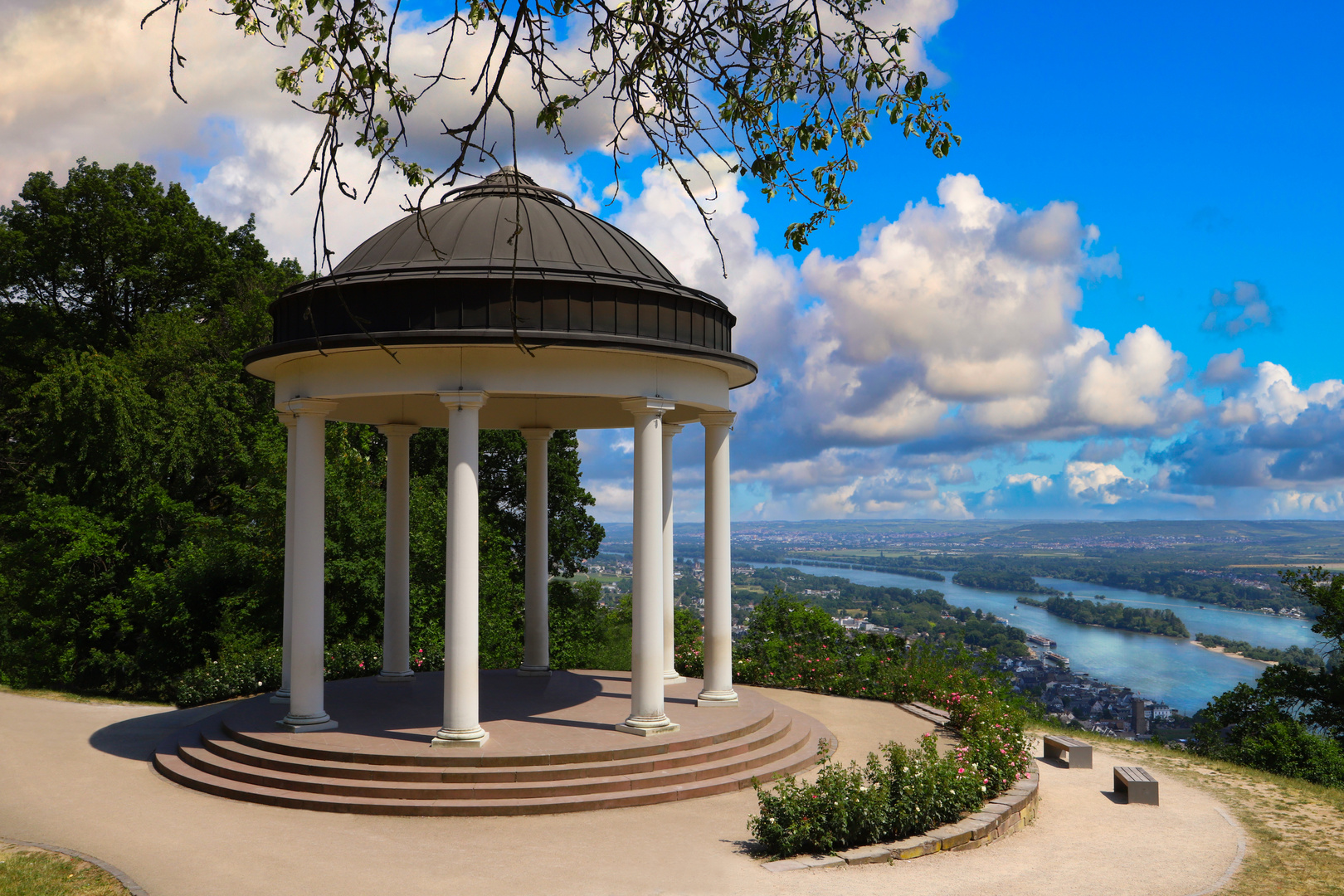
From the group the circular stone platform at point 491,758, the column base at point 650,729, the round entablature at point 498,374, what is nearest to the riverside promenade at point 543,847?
the circular stone platform at point 491,758

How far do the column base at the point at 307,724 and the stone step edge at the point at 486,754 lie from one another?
661 millimetres

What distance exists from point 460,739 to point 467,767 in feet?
2.46

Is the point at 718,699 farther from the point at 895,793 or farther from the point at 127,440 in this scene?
the point at 127,440

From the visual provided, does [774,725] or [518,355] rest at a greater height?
[518,355]

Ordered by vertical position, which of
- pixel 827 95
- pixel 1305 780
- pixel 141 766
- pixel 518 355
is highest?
pixel 827 95

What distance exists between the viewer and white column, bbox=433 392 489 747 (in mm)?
15953

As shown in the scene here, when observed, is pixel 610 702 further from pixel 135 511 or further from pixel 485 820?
pixel 135 511

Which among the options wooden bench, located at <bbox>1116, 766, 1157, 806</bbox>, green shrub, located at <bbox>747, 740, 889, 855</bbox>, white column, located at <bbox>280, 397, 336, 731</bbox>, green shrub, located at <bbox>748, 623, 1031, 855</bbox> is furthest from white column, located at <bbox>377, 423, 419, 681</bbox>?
wooden bench, located at <bbox>1116, 766, 1157, 806</bbox>

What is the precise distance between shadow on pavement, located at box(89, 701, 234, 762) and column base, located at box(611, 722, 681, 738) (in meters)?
9.15

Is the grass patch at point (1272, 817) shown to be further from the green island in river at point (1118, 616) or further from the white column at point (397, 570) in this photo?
the green island in river at point (1118, 616)

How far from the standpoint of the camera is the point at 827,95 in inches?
403

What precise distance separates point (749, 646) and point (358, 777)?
1442 centimetres

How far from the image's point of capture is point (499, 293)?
52.1 ft

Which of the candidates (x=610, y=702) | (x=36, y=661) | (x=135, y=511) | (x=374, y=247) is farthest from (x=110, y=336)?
(x=610, y=702)
